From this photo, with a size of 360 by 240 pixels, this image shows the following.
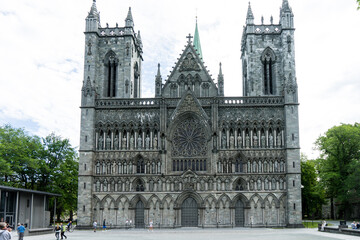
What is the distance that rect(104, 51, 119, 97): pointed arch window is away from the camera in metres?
59.5

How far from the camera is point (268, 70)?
58.6 meters

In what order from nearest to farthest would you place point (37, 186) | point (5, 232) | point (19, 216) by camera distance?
point (5, 232) → point (19, 216) → point (37, 186)

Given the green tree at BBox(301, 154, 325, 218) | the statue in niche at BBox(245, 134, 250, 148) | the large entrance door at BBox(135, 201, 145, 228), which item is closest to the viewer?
the large entrance door at BBox(135, 201, 145, 228)

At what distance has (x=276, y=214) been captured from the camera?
5172 cm

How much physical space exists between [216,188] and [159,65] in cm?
1859

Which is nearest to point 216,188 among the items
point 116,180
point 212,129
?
point 212,129

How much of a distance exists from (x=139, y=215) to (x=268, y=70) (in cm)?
2660

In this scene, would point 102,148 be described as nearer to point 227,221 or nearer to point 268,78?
point 227,221

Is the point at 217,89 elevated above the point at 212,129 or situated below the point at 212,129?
above

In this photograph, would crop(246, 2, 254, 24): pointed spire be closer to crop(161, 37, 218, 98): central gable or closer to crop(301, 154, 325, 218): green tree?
crop(161, 37, 218, 98): central gable

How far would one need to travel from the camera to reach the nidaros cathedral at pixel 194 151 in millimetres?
52094

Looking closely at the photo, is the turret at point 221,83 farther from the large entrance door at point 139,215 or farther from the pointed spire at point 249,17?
the large entrance door at point 139,215

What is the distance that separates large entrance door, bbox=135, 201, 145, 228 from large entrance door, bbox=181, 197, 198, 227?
5082 millimetres

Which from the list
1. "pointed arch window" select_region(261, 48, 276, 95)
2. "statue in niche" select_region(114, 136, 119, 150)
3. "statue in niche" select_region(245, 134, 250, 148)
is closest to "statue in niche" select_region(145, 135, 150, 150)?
"statue in niche" select_region(114, 136, 119, 150)
